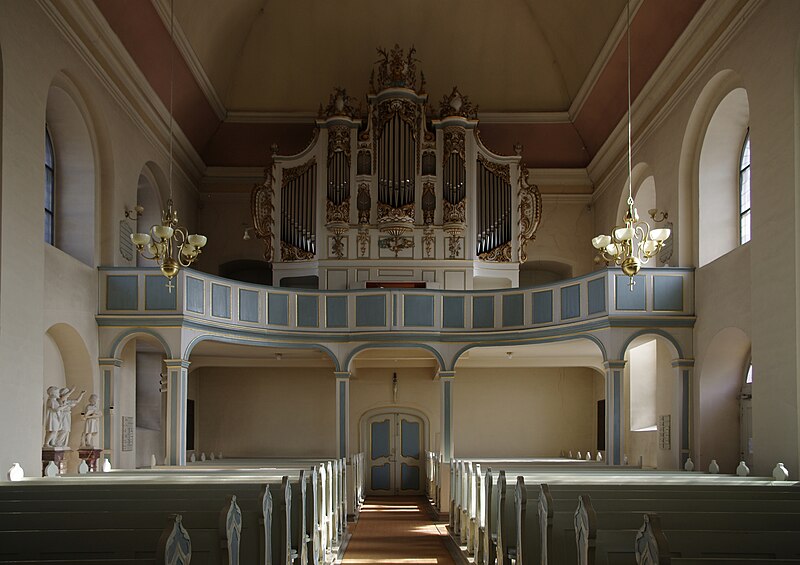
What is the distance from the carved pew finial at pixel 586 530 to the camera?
6.26 meters

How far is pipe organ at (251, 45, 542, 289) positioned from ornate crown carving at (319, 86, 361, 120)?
3cm

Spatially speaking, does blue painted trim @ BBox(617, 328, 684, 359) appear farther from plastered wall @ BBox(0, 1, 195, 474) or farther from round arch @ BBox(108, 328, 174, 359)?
plastered wall @ BBox(0, 1, 195, 474)

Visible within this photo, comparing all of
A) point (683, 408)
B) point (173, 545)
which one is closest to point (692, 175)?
point (683, 408)

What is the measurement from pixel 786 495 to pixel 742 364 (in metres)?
7.83

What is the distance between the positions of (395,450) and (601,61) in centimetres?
1173

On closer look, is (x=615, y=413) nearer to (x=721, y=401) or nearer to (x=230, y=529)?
(x=721, y=401)

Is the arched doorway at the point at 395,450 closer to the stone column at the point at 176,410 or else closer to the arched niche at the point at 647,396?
the arched niche at the point at 647,396

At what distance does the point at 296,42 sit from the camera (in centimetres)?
2436

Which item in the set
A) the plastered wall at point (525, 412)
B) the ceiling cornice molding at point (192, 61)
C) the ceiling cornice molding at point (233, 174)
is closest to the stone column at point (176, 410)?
the ceiling cornice molding at point (192, 61)

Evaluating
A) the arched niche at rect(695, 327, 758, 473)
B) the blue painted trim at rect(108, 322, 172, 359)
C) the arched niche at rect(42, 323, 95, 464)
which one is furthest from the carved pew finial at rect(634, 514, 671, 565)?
the blue painted trim at rect(108, 322, 172, 359)

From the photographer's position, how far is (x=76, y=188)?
17.5m

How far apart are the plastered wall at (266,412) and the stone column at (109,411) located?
25.7 feet

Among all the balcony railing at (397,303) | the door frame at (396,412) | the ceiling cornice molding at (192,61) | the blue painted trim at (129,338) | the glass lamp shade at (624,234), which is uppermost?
the ceiling cornice molding at (192,61)

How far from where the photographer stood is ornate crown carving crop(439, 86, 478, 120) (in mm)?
22406
